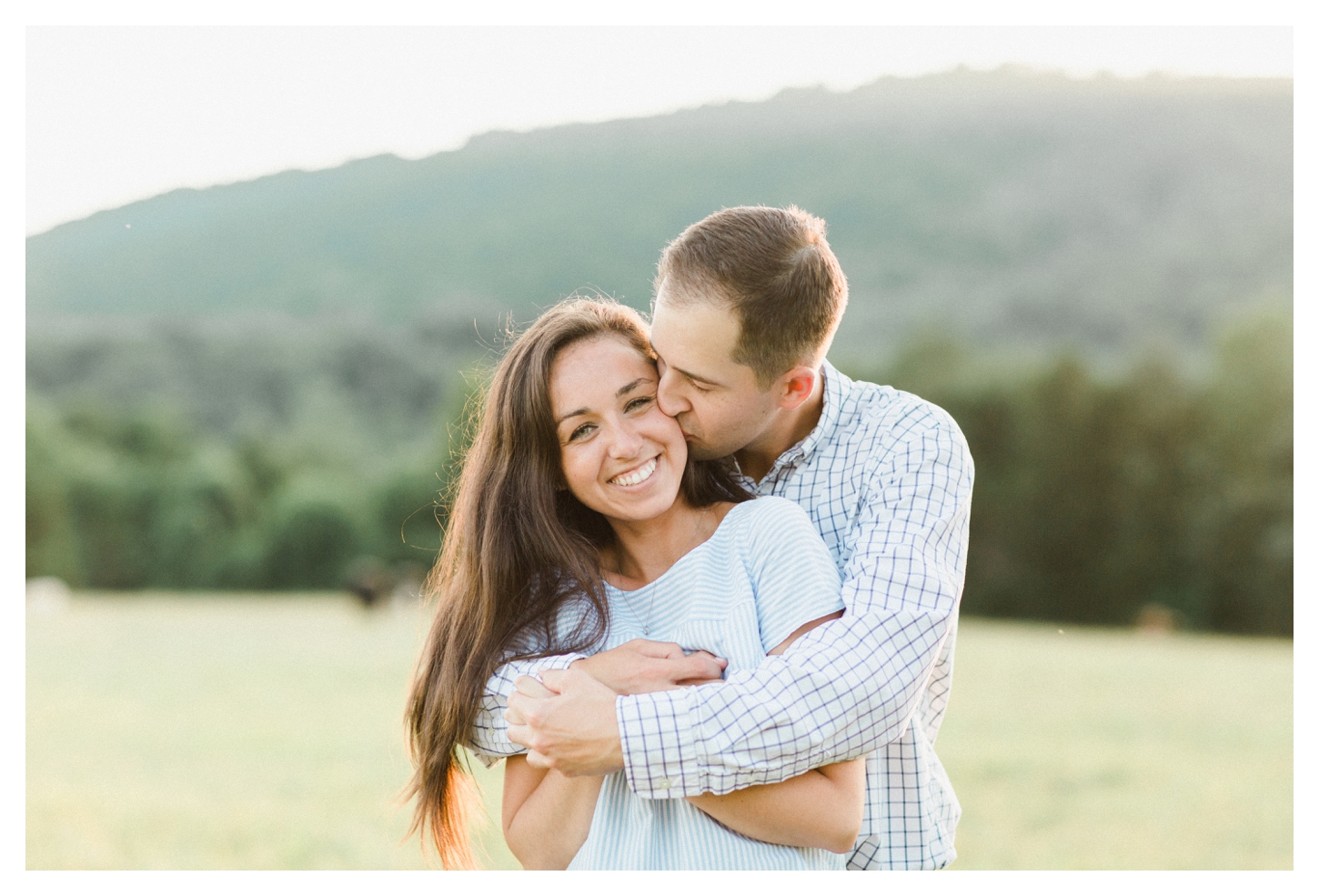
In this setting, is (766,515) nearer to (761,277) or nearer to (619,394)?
Answer: (619,394)

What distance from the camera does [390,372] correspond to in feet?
88.3

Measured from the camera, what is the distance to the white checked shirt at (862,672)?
2.23 m

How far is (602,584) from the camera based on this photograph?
276 centimetres

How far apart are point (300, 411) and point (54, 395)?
5371 millimetres

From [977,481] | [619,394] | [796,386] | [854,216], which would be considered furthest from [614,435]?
[854,216]

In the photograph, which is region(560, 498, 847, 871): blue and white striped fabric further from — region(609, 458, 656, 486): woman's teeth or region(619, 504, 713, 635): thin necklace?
region(609, 458, 656, 486): woman's teeth

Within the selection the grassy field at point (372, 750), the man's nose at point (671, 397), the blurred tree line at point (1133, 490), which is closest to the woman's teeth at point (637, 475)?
the man's nose at point (671, 397)

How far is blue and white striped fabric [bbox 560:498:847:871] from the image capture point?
2.43 metres

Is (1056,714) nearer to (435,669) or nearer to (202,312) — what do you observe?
(435,669)

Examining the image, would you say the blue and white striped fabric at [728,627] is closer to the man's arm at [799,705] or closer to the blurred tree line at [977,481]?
the man's arm at [799,705]

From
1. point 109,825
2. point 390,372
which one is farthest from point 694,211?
point 109,825

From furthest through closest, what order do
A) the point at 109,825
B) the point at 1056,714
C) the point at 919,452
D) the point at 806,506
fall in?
the point at 1056,714, the point at 109,825, the point at 806,506, the point at 919,452

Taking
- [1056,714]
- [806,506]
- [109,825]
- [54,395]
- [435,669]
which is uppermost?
[806,506]

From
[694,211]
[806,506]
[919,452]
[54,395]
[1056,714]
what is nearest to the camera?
[919,452]
